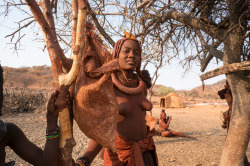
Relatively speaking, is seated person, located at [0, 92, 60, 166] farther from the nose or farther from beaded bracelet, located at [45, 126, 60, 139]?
the nose

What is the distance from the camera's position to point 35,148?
Result: 1.08m

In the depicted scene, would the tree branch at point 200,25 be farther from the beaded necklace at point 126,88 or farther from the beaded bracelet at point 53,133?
the beaded bracelet at point 53,133

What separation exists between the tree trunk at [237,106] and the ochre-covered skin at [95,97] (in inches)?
97.0

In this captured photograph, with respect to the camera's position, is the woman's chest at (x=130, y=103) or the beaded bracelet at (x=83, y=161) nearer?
the beaded bracelet at (x=83, y=161)

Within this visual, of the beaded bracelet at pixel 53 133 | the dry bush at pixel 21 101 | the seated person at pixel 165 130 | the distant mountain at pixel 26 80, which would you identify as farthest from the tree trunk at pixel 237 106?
the distant mountain at pixel 26 80

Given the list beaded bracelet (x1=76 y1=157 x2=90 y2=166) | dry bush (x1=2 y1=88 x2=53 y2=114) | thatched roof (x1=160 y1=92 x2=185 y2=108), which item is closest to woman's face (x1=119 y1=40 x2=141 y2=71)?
beaded bracelet (x1=76 y1=157 x2=90 y2=166)

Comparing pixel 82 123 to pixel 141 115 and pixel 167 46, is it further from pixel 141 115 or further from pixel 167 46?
pixel 167 46

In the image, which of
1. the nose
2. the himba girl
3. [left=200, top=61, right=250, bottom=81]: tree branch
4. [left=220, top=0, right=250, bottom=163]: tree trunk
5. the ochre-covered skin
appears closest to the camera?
the ochre-covered skin

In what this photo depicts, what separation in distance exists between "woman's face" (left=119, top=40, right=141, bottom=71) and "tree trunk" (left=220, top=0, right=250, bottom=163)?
70.1 inches

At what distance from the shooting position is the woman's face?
1.83 meters

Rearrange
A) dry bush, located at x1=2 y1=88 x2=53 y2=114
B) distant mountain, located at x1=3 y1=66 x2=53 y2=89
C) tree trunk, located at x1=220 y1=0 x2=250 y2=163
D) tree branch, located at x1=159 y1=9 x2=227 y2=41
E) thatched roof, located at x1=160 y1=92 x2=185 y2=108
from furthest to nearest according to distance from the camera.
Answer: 1. distant mountain, located at x1=3 y1=66 x2=53 y2=89
2. thatched roof, located at x1=160 y1=92 x2=185 y2=108
3. dry bush, located at x1=2 y1=88 x2=53 y2=114
4. tree branch, located at x1=159 y1=9 x2=227 y2=41
5. tree trunk, located at x1=220 y1=0 x2=250 y2=163

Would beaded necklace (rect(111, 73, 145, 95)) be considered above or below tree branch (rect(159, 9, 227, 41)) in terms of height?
below

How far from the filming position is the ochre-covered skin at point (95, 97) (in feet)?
2.99

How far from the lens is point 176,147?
4848 mm
